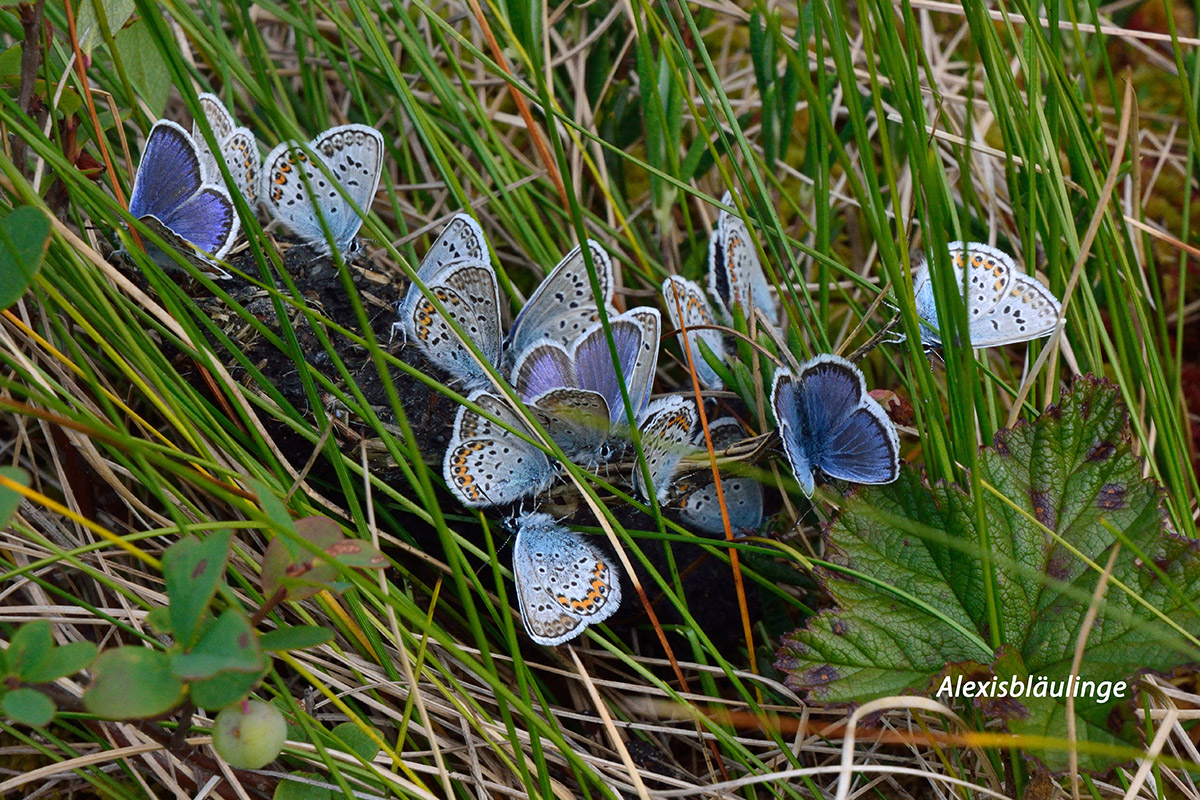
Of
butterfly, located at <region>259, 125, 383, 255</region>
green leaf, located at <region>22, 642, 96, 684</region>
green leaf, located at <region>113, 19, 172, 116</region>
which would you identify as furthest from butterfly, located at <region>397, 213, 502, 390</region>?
green leaf, located at <region>22, 642, 96, 684</region>

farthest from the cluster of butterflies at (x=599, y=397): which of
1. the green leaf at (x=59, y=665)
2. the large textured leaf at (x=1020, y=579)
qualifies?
the green leaf at (x=59, y=665)

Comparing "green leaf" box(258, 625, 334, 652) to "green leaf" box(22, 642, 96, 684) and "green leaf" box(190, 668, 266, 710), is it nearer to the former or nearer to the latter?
"green leaf" box(190, 668, 266, 710)

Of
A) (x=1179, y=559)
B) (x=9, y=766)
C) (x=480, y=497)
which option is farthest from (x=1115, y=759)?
(x=9, y=766)

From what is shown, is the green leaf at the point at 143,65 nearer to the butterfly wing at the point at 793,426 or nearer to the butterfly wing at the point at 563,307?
the butterfly wing at the point at 563,307

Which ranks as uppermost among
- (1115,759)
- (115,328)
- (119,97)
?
(119,97)

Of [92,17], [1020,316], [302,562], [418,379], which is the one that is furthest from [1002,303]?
[92,17]

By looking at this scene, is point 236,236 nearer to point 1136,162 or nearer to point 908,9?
point 908,9

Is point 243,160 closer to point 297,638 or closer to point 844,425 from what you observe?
point 297,638
